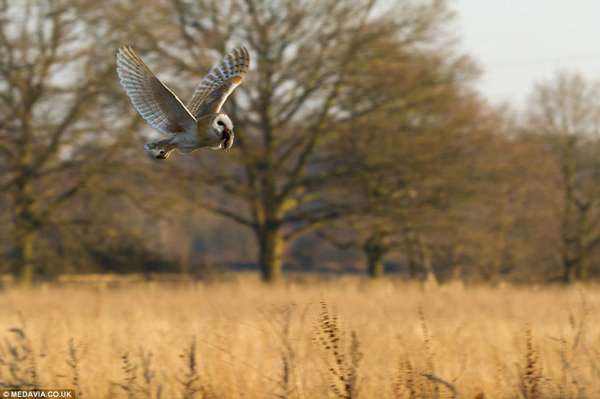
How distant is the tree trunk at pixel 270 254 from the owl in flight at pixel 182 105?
11.1 meters

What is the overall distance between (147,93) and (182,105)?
39cm

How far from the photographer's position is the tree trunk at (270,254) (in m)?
16.3

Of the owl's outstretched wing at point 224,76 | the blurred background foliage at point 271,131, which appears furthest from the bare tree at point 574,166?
the owl's outstretched wing at point 224,76

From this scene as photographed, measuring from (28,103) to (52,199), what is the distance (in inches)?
114

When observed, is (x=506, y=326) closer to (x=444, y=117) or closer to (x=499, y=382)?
(x=499, y=382)

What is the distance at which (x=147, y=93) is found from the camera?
467 cm

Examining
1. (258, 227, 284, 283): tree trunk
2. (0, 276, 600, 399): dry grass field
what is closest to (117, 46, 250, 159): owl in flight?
(0, 276, 600, 399): dry grass field

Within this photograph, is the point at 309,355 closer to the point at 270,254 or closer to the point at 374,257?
the point at 270,254

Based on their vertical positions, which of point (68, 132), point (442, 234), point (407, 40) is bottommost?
point (442, 234)

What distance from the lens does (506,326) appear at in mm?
7844

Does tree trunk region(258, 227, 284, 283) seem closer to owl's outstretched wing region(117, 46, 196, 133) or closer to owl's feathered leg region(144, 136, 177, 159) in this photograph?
owl's outstretched wing region(117, 46, 196, 133)

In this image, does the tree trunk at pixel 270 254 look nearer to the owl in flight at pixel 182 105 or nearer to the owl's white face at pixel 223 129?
the owl in flight at pixel 182 105

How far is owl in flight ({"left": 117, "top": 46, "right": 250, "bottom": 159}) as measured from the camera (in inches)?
170

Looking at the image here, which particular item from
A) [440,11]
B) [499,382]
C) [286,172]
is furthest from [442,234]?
[499,382]
